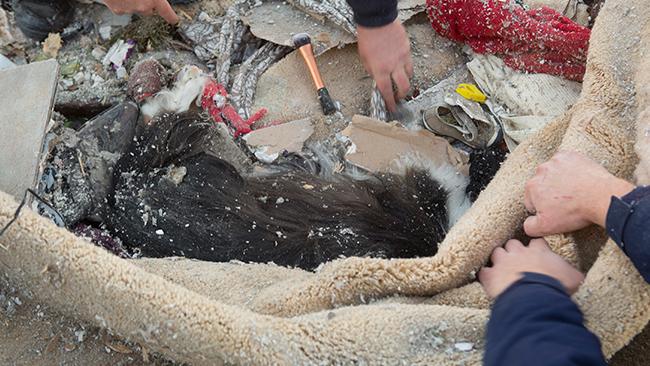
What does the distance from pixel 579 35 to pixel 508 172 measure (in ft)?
1.83

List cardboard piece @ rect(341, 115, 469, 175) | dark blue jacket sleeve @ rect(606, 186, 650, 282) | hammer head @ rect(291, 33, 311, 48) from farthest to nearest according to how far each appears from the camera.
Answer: hammer head @ rect(291, 33, 311, 48) → cardboard piece @ rect(341, 115, 469, 175) → dark blue jacket sleeve @ rect(606, 186, 650, 282)

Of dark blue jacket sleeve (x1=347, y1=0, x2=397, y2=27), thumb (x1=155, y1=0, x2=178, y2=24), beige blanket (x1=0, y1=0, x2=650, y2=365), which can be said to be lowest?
thumb (x1=155, y1=0, x2=178, y2=24)

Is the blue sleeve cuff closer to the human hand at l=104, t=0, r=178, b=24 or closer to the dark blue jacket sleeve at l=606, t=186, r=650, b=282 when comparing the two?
the dark blue jacket sleeve at l=606, t=186, r=650, b=282

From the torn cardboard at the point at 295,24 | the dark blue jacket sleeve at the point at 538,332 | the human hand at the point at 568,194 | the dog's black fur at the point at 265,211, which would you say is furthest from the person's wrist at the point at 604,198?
the torn cardboard at the point at 295,24

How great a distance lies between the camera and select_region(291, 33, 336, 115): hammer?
182 cm

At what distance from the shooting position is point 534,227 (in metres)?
1.19

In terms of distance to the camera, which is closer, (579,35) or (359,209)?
(359,209)

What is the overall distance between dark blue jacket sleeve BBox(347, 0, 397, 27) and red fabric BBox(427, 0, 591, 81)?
1.34 feet

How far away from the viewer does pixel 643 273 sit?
997 mm

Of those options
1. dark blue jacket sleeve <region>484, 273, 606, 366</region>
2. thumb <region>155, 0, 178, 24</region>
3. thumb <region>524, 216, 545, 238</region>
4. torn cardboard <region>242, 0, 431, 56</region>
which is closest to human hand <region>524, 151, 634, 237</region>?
thumb <region>524, 216, 545, 238</region>

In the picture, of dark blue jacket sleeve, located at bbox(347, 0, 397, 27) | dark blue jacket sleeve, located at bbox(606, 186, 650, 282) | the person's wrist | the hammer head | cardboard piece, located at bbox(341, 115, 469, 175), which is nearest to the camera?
dark blue jacket sleeve, located at bbox(606, 186, 650, 282)

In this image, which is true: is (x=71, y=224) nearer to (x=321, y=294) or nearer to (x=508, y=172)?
(x=321, y=294)

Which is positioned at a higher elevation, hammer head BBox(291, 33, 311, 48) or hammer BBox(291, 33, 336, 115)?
hammer head BBox(291, 33, 311, 48)

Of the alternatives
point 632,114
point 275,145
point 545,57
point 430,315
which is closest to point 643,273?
point 430,315
